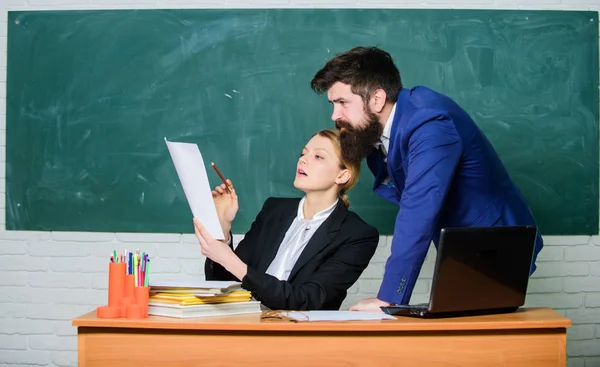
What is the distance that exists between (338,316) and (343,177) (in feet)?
2.68

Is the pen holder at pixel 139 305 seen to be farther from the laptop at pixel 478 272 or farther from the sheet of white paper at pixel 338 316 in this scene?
the laptop at pixel 478 272

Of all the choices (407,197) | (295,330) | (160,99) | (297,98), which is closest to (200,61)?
(160,99)

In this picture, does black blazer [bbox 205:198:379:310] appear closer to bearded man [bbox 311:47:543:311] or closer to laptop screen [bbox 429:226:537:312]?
bearded man [bbox 311:47:543:311]

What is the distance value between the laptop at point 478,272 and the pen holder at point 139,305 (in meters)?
0.62

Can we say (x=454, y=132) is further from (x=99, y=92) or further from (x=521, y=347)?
(x=99, y=92)

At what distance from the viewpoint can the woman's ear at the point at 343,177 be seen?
2595 millimetres

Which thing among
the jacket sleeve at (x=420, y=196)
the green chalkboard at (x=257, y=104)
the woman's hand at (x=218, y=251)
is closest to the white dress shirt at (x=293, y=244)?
the woman's hand at (x=218, y=251)

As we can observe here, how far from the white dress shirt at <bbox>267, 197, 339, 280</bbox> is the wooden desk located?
0.74 metres

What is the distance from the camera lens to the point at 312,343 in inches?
70.5

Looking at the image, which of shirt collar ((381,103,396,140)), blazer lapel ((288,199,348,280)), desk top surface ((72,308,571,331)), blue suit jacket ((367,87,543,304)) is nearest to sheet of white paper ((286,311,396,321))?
desk top surface ((72,308,571,331))

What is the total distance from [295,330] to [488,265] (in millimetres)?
506

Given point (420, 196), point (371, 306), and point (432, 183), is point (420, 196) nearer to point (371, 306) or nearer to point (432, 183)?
point (432, 183)

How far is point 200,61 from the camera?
12.1ft

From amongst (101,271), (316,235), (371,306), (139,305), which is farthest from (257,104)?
(139,305)
